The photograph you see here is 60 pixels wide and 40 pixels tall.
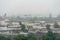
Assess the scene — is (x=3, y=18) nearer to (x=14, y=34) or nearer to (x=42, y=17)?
(x=14, y=34)

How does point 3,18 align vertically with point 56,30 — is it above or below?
above

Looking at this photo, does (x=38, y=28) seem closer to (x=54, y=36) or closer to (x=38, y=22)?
(x=38, y=22)

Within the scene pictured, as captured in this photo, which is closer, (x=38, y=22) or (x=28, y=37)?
(x=28, y=37)

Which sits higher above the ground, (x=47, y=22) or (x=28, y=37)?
(x=47, y=22)

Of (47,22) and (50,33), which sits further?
(47,22)

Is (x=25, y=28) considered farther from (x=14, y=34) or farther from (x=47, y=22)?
(x=47, y=22)

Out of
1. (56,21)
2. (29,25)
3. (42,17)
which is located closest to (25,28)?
(29,25)

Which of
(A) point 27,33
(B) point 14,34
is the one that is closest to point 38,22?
(A) point 27,33

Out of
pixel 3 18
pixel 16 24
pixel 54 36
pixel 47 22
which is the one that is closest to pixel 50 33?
pixel 54 36
